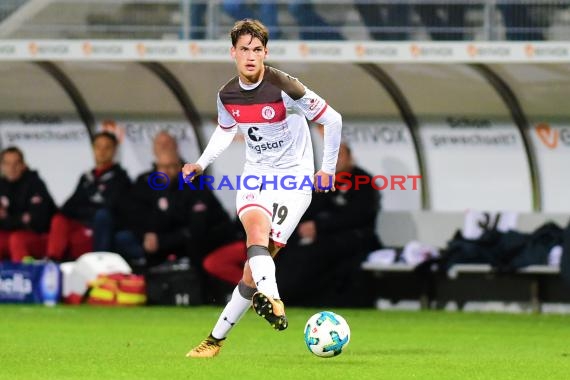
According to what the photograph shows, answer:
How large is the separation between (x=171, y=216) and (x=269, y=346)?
6146 millimetres

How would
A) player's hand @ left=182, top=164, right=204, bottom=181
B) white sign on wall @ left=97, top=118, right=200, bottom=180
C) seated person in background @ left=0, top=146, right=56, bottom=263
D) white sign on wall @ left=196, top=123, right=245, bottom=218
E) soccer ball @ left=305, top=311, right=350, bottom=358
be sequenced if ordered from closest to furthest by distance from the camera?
soccer ball @ left=305, top=311, right=350, bottom=358 < player's hand @ left=182, top=164, right=204, bottom=181 < seated person in background @ left=0, top=146, right=56, bottom=263 < white sign on wall @ left=196, top=123, right=245, bottom=218 < white sign on wall @ left=97, top=118, right=200, bottom=180

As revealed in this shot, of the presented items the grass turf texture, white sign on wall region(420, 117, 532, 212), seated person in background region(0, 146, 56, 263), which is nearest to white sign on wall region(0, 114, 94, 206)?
seated person in background region(0, 146, 56, 263)

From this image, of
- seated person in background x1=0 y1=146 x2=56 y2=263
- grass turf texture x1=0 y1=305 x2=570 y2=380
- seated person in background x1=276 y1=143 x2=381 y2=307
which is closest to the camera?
grass turf texture x1=0 y1=305 x2=570 y2=380

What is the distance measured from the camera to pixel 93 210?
17.6m

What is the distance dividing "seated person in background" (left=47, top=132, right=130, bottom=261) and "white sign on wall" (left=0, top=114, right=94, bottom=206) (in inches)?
34.4

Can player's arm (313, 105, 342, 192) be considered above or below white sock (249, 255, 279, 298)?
above

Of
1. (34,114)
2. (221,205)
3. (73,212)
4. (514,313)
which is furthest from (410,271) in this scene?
(34,114)

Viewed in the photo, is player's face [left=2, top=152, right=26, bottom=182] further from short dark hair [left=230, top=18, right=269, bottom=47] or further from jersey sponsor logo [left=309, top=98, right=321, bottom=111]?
short dark hair [left=230, top=18, right=269, bottom=47]

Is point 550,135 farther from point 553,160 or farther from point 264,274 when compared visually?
point 264,274

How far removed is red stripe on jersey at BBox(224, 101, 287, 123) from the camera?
31.3 ft

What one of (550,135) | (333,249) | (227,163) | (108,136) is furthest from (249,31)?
(227,163)

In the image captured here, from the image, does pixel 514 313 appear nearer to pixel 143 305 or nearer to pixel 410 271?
pixel 410 271

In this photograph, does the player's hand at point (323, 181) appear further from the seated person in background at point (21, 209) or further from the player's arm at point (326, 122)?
the seated person in background at point (21, 209)

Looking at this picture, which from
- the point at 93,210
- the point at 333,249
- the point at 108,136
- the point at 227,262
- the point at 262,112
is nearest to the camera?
the point at 262,112
